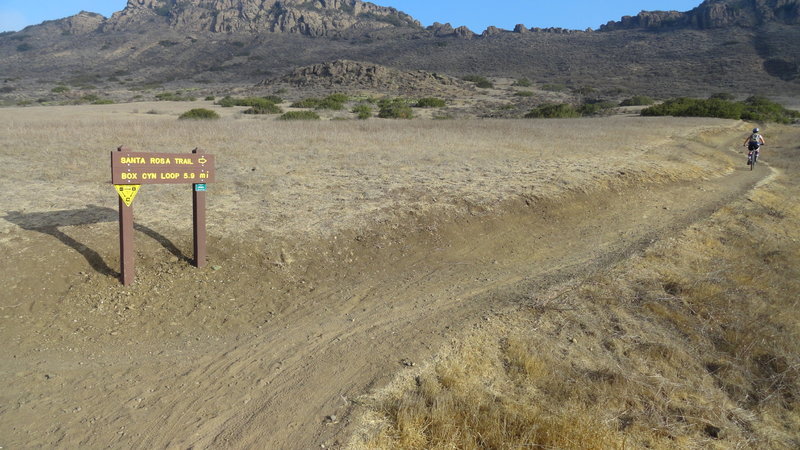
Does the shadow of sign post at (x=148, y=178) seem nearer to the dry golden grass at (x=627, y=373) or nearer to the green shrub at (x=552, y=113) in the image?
the dry golden grass at (x=627, y=373)

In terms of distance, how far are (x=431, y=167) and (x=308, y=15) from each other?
98.6 meters

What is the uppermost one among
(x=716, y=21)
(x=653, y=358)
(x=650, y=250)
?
(x=716, y=21)

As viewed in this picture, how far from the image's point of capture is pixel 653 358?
594 centimetres

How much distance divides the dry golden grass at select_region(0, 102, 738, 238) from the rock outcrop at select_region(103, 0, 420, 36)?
8744 centimetres

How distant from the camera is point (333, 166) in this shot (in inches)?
500

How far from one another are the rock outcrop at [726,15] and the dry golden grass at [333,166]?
77.8 metres

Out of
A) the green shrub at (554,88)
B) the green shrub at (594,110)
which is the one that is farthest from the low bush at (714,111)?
the green shrub at (554,88)

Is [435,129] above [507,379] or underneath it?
above

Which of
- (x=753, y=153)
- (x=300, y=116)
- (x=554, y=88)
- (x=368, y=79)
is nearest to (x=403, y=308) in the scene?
(x=753, y=153)

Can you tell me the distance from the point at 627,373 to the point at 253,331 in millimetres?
3626

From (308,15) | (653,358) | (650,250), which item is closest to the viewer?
(653,358)

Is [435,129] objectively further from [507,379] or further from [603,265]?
[507,379]

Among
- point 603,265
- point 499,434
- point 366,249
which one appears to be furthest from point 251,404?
point 603,265

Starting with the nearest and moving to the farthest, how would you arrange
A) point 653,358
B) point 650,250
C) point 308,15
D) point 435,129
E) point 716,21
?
point 653,358, point 650,250, point 435,129, point 716,21, point 308,15
